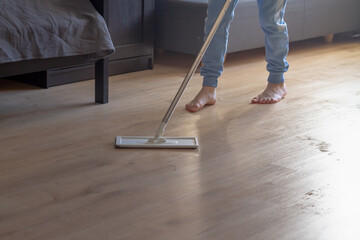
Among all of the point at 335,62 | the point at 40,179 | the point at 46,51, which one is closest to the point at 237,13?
the point at 335,62

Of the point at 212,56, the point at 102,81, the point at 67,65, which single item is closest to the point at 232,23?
the point at 212,56

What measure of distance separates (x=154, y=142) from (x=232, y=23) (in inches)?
58.1

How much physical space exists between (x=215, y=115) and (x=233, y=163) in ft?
1.77

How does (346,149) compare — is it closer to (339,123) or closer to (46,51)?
(339,123)

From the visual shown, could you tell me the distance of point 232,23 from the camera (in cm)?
322

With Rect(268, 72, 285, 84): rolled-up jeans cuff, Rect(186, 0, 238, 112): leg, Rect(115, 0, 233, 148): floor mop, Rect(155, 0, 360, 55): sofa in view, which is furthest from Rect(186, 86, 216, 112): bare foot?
Rect(155, 0, 360, 55): sofa

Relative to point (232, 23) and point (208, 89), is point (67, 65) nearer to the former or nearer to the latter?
point (208, 89)

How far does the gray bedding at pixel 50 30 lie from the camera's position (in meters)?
2.04

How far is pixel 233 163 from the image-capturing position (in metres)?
1.80

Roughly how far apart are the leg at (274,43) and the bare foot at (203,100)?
0.62 ft

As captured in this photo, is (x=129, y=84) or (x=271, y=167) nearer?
(x=271, y=167)

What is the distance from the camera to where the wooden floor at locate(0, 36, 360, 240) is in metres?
1.37

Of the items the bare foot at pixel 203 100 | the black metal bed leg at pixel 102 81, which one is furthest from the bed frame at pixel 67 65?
the bare foot at pixel 203 100

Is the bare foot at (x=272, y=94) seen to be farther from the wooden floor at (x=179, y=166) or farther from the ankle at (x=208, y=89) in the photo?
the ankle at (x=208, y=89)
